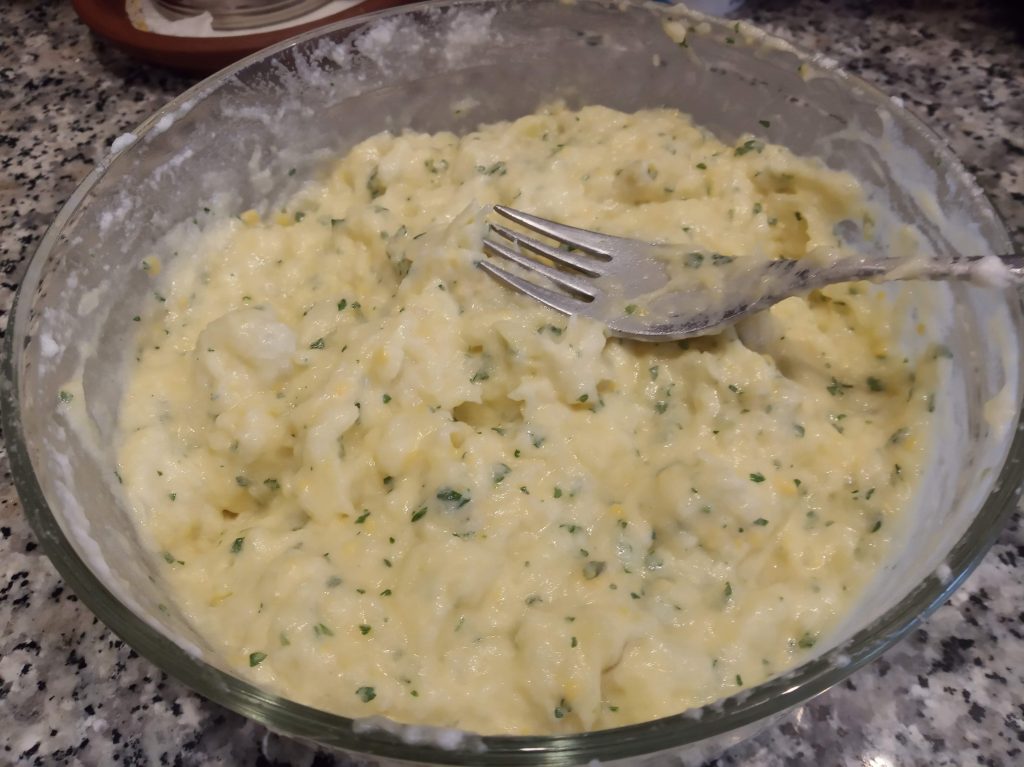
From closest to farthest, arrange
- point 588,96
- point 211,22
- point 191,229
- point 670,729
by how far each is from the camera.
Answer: point 670,729 → point 191,229 → point 588,96 → point 211,22

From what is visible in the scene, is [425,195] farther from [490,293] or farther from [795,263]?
[795,263]

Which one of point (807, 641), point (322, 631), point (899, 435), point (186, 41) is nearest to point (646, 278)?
point (899, 435)

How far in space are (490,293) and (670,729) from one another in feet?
2.90

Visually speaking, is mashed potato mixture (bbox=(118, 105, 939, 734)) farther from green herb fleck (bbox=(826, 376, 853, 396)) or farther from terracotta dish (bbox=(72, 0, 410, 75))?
terracotta dish (bbox=(72, 0, 410, 75))

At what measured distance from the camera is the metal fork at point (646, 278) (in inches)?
56.3

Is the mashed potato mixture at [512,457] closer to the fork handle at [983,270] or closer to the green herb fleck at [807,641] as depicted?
the green herb fleck at [807,641]

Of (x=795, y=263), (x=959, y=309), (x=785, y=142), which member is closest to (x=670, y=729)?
(x=795, y=263)

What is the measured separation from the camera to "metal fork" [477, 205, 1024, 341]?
1430mm

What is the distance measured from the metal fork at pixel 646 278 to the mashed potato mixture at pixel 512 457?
47mm

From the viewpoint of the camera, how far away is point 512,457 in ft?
4.47

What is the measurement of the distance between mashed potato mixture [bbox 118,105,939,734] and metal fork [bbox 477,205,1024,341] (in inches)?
1.8

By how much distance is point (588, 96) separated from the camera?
2.03 meters

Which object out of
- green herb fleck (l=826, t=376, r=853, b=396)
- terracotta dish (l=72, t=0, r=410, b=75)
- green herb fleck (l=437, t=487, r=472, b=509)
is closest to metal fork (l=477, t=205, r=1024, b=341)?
green herb fleck (l=826, t=376, r=853, b=396)

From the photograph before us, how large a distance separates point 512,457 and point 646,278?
0.45 metres
